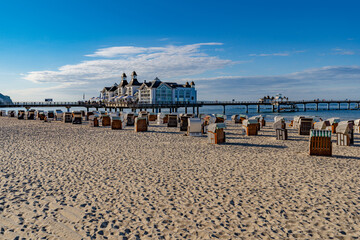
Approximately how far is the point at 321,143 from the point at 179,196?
230 inches

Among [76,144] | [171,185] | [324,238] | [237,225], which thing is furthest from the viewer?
[76,144]

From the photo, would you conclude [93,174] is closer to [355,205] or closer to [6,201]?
[6,201]

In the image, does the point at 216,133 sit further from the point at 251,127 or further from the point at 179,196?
the point at 179,196

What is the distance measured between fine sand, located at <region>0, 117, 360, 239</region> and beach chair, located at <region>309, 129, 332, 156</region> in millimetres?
450

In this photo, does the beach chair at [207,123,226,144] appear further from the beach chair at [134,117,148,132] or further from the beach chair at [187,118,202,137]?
the beach chair at [134,117,148,132]

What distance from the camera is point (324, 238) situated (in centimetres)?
337

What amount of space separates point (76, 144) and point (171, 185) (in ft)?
22.3

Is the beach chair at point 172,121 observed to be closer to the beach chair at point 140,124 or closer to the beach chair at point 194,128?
the beach chair at point 140,124

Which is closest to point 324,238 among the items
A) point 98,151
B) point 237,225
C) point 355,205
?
point 237,225

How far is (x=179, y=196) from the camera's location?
4.78 meters

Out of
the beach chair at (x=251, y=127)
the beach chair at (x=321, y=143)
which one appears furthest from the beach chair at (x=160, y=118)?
the beach chair at (x=321, y=143)

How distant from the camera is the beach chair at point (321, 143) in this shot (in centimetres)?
833

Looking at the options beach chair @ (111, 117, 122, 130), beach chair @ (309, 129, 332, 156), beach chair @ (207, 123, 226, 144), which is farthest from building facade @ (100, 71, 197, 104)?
beach chair @ (309, 129, 332, 156)

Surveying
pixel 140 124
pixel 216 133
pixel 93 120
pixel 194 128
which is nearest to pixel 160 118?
pixel 93 120
